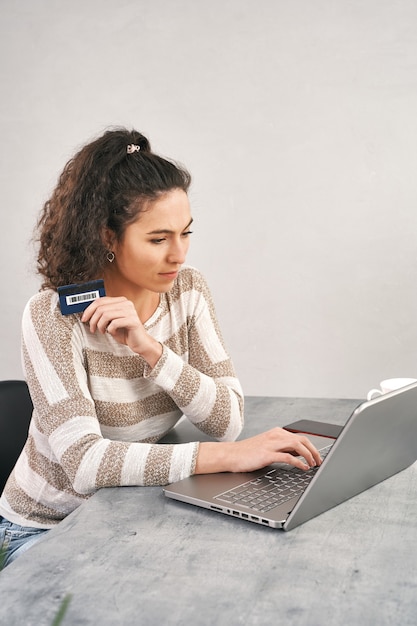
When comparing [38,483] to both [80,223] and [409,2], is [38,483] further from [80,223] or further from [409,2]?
[409,2]

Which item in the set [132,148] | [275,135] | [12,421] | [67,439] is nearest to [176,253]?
[132,148]

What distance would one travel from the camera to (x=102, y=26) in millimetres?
3328

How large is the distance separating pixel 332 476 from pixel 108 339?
2.06 ft

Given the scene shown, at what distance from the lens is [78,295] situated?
1.39m

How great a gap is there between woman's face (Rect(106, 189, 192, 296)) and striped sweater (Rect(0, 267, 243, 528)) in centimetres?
13

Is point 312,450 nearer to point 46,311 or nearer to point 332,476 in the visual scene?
point 332,476

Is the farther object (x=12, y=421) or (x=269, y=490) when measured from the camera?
(x=12, y=421)

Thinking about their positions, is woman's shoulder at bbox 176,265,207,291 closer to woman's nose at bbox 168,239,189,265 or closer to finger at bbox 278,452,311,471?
woman's nose at bbox 168,239,189,265

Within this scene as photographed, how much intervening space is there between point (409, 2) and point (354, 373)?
1.53m

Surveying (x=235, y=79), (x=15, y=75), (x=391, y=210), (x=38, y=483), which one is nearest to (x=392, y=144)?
(x=391, y=210)

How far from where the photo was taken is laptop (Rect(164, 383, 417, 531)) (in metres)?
1.00

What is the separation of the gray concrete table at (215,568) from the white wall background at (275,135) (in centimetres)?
203

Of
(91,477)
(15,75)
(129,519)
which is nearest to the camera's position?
(129,519)

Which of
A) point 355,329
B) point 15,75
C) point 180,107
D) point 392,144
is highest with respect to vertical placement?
point 15,75
